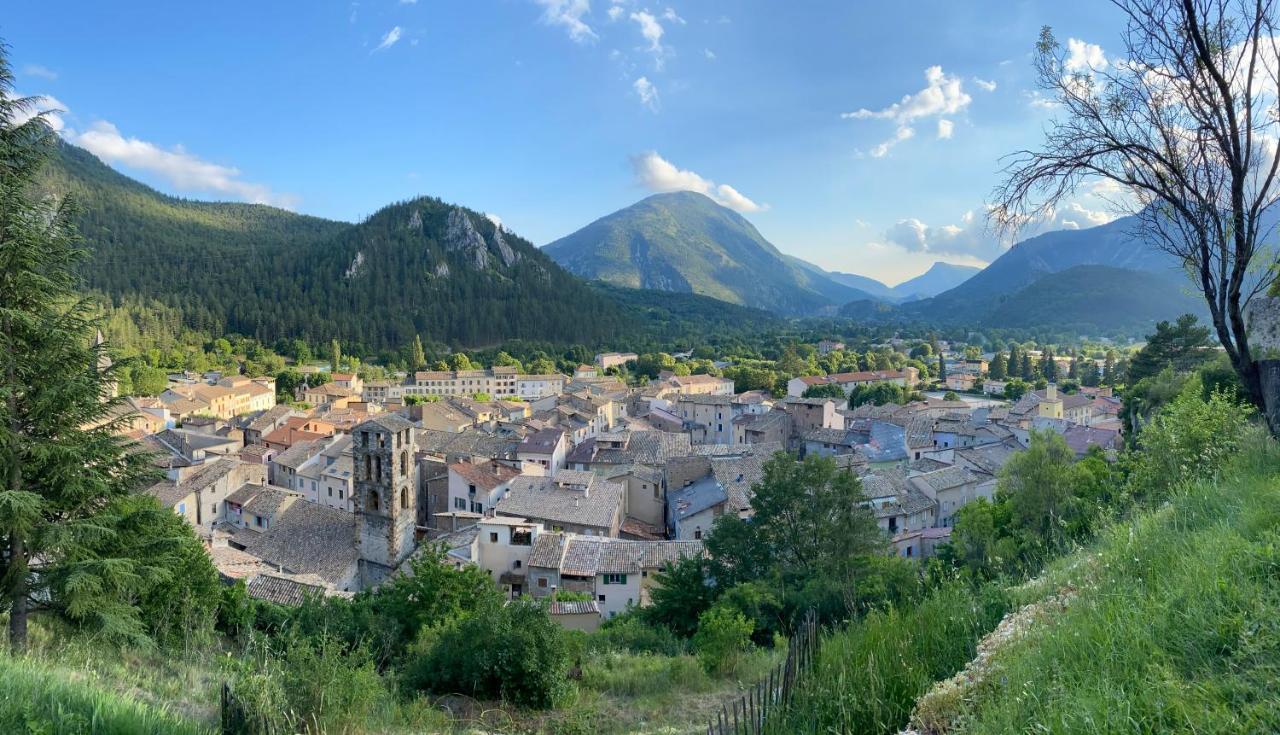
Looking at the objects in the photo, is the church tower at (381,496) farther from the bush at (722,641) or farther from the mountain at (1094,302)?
the mountain at (1094,302)

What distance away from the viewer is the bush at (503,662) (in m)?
8.70

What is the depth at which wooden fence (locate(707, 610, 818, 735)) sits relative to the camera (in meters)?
3.97

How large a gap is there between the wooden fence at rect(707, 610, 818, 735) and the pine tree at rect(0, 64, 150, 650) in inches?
350

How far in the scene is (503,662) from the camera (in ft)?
29.1

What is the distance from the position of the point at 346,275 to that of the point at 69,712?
146 metres

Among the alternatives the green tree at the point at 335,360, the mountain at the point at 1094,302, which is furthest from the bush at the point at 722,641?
the mountain at the point at 1094,302

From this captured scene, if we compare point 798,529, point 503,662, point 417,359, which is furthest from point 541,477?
point 417,359

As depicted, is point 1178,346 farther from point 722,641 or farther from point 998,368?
point 998,368

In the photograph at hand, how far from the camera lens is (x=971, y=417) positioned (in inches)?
1789

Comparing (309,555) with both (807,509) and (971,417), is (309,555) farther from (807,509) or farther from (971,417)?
(971,417)

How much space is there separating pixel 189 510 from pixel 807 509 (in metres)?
26.5

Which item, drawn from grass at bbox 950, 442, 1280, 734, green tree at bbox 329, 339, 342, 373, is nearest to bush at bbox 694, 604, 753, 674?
grass at bbox 950, 442, 1280, 734

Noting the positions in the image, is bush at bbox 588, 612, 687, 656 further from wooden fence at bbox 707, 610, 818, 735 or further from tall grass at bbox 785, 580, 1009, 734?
tall grass at bbox 785, 580, 1009, 734

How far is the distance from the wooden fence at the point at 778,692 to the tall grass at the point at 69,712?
3624 millimetres
